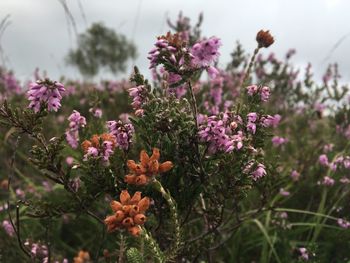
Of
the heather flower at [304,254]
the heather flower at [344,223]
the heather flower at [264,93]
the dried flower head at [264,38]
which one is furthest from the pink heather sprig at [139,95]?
the heather flower at [344,223]

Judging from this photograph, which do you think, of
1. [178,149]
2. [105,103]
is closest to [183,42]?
[178,149]

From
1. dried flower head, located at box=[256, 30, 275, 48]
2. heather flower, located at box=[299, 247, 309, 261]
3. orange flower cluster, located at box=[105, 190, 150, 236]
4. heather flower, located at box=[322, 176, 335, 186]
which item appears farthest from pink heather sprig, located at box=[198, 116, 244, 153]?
heather flower, located at box=[322, 176, 335, 186]

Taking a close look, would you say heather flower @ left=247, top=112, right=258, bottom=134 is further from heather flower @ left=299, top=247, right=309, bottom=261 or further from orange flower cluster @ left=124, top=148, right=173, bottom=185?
heather flower @ left=299, top=247, right=309, bottom=261

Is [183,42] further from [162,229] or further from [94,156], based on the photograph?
[162,229]

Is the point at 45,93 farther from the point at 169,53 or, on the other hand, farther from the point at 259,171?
the point at 259,171

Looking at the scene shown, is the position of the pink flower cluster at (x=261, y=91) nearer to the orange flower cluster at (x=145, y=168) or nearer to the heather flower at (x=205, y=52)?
the heather flower at (x=205, y=52)

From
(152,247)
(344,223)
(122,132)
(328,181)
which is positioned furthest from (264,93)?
(328,181)
